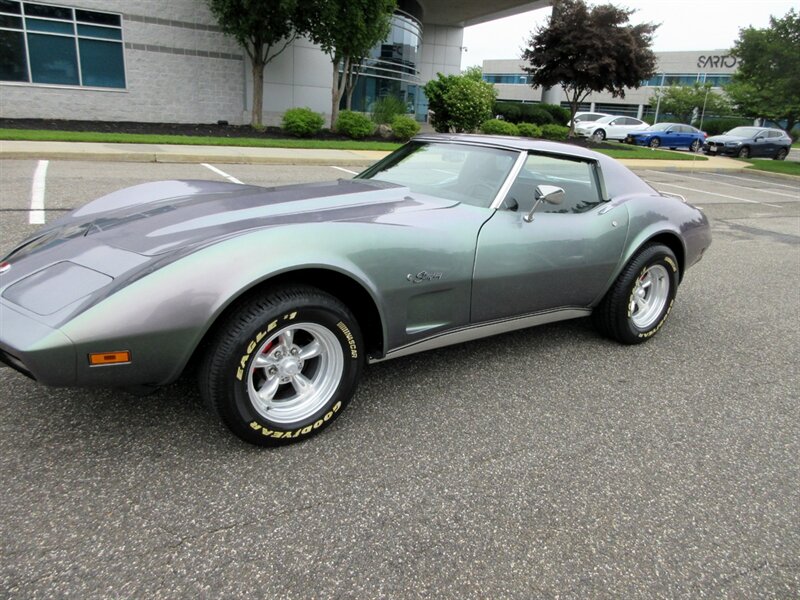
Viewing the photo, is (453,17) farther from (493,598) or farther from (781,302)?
(493,598)

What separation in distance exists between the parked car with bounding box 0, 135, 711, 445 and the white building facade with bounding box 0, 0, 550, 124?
17005mm

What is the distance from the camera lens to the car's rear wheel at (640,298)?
3846 mm

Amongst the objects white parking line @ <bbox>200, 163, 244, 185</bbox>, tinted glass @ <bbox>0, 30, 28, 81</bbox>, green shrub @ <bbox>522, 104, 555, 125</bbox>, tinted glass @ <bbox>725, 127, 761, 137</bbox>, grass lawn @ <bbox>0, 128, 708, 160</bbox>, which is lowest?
white parking line @ <bbox>200, 163, 244, 185</bbox>

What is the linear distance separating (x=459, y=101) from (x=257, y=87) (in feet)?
21.7

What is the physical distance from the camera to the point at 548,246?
3.34 metres

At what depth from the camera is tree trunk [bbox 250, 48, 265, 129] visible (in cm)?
1808

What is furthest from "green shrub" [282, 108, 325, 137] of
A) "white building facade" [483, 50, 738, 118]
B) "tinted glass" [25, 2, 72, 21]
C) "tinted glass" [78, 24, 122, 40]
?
"white building facade" [483, 50, 738, 118]

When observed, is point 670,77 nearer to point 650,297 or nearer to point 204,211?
point 650,297

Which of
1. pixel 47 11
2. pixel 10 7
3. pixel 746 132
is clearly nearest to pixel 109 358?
pixel 10 7

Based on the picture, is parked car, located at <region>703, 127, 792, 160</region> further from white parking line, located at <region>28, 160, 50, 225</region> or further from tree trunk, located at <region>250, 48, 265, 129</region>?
white parking line, located at <region>28, 160, 50, 225</region>

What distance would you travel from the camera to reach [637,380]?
354 cm

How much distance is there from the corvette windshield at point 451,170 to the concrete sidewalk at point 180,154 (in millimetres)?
9533

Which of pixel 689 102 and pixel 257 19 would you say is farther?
pixel 689 102

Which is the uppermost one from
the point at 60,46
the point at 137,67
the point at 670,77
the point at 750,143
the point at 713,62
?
the point at 713,62
